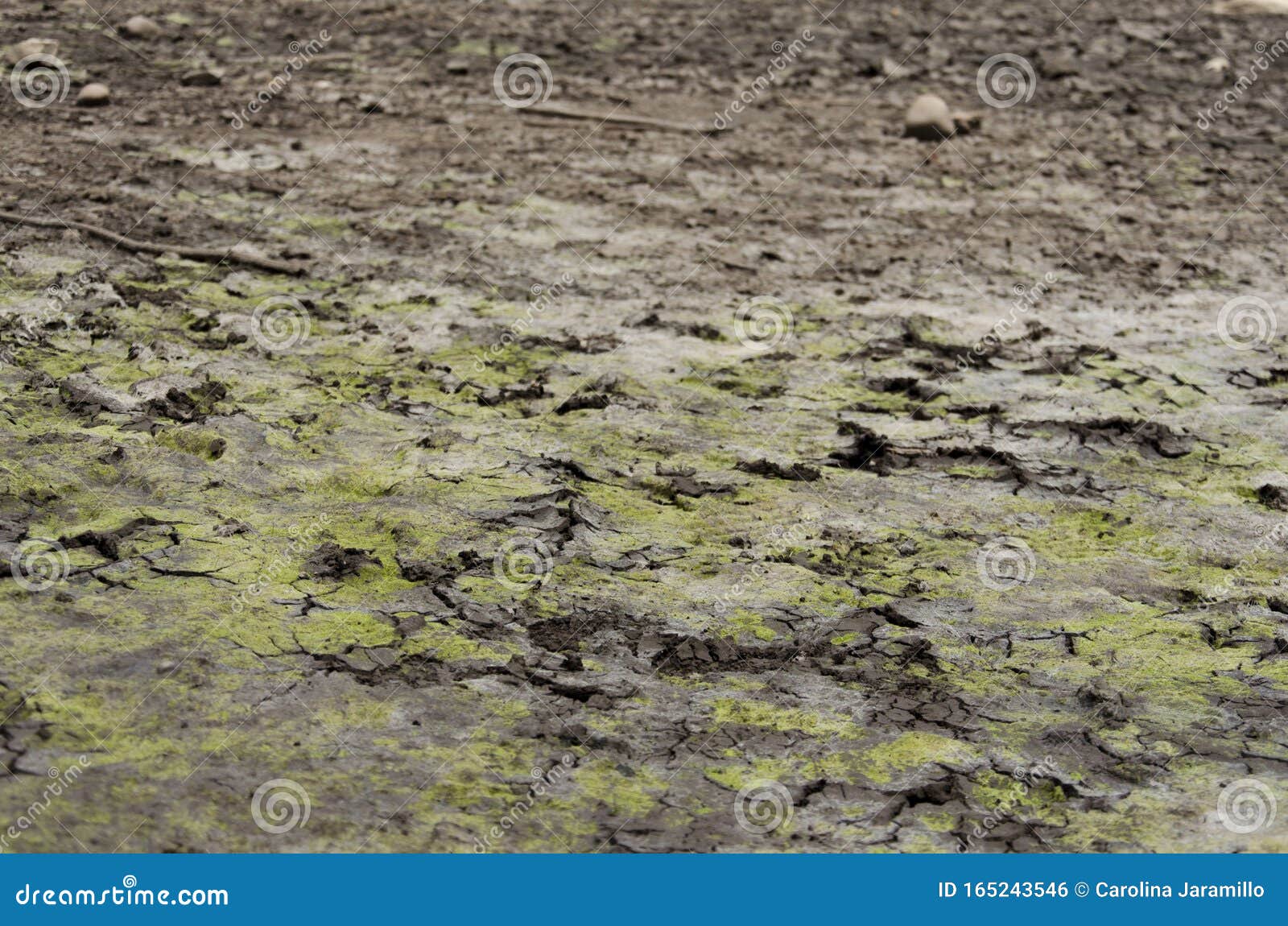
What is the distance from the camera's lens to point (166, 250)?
559cm

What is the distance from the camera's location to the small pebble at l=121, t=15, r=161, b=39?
7.78m

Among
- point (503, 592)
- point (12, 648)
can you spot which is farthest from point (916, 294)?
point (12, 648)

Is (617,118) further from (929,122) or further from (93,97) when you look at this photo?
(93,97)

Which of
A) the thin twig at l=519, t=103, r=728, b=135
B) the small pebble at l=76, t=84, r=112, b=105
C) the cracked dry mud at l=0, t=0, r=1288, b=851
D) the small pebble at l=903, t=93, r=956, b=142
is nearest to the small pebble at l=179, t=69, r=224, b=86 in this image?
the cracked dry mud at l=0, t=0, r=1288, b=851

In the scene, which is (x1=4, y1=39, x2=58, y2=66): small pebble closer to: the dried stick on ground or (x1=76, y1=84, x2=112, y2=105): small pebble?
(x1=76, y1=84, x2=112, y2=105): small pebble

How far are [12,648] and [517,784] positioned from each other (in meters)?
1.25

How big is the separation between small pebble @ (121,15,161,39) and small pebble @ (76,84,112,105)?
965mm

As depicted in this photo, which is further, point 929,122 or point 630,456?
point 929,122

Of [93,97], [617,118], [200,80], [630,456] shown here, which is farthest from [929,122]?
[93,97]

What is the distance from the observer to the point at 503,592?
363 centimetres

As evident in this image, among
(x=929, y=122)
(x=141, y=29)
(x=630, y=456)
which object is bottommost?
(x=630, y=456)

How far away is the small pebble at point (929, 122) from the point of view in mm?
7352

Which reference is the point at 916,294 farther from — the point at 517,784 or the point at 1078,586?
the point at 517,784

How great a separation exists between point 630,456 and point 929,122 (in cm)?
381
